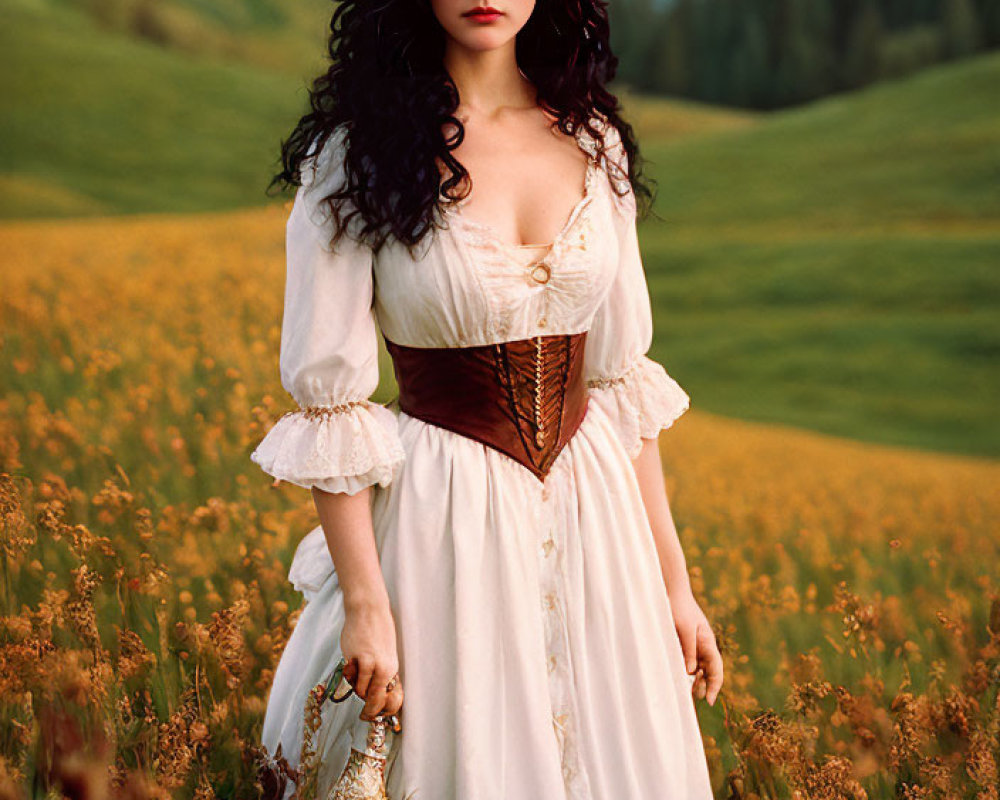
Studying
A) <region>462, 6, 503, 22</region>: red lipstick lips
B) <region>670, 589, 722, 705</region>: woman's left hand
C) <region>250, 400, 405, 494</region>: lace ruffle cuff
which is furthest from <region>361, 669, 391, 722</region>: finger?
<region>462, 6, 503, 22</region>: red lipstick lips

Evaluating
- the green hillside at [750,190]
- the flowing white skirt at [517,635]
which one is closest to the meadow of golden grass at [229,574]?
the flowing white skirt at [517,635]

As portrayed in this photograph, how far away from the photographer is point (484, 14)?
1.78 m

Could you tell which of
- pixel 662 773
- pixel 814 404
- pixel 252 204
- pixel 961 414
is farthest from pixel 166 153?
pixel 662 773

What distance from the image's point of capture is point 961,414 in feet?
34.8

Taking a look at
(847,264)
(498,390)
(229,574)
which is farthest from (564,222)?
(847,264)

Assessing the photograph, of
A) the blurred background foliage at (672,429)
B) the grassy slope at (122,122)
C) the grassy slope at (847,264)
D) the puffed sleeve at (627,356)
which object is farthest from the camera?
the grassy slope at (122,122)

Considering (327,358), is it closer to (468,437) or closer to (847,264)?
(468,437)

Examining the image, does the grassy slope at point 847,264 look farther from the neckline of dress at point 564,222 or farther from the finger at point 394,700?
the finger at point 394,700

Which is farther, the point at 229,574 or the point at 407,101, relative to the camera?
the point at 229,574

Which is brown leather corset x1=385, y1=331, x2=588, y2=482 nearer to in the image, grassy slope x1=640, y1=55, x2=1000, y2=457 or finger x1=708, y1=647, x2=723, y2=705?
finger x1=708, y1=647, x2=723, y2=705

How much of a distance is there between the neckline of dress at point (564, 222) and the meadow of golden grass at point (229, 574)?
1010mm

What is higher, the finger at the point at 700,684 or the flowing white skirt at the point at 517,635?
the flowing white skirt at the point at 517,635

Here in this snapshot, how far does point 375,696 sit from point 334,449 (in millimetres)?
397

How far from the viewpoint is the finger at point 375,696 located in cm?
170
